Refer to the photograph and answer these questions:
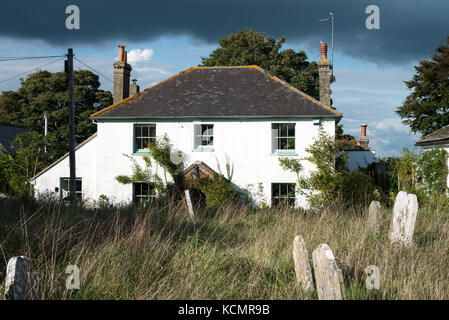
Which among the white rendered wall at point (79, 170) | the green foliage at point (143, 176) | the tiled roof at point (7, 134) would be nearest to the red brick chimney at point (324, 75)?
the green foliage at point (143, 176)

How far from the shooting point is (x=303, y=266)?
16.0 ft

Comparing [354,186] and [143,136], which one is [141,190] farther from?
[354,186]

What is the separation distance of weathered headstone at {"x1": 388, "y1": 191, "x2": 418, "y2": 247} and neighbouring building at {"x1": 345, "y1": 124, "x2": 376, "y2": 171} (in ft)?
59.6

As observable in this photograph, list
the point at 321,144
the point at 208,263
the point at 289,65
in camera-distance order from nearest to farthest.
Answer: the point at 208,263 < the point at 321,144 < the point at 289,65

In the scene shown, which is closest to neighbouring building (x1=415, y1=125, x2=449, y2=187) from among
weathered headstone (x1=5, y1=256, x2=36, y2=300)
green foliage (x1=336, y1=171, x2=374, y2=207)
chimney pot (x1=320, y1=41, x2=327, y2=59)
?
green foliage (x1=336, y1=171, x2=374, y2=207)

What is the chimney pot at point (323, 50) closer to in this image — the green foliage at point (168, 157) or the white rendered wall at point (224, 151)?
the white rendered wall at point (224, 151)

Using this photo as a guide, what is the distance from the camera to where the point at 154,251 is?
5785mm

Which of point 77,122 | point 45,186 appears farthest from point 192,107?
point 77,122

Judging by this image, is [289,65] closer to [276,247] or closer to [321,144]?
[321,144]

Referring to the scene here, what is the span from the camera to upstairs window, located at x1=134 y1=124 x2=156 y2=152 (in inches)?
807

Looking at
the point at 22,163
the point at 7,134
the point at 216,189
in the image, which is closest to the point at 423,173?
the point at 216,189
